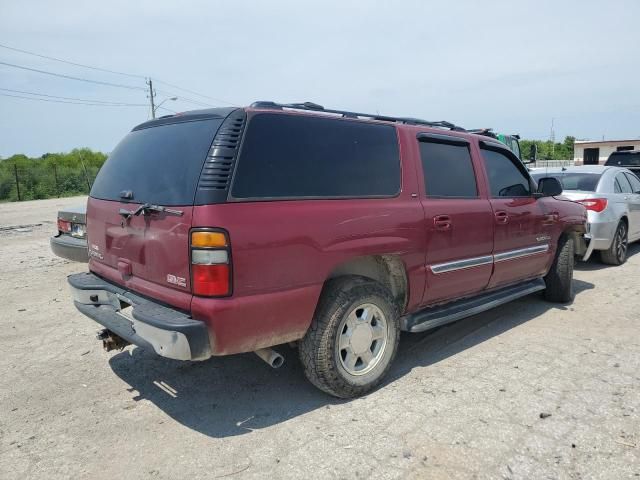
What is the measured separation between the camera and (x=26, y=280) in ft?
23.1

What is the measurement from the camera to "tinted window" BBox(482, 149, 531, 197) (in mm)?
4664

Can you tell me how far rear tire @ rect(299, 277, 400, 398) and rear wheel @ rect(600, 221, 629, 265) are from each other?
5628 mm

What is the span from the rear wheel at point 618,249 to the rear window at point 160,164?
695 centimetres

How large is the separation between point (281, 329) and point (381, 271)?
3.52 ft

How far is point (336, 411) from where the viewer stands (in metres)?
3.30

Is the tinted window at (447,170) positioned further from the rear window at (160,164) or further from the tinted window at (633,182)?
the tinted window at (633,182)

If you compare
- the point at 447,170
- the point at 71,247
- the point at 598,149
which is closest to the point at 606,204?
the point at 447,170

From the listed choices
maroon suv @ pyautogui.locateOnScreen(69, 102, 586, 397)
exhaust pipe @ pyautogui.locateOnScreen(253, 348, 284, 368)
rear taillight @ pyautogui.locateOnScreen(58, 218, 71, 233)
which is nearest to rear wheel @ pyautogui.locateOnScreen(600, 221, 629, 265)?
maroon suv @ pyautogui.locateOnScreen(69, 102, 586, 397)

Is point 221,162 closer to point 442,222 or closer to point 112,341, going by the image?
point 112,341

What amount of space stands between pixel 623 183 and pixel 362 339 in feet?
23.0

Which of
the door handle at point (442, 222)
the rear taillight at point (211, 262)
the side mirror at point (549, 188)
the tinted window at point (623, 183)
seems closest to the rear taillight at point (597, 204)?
the tinted window at point (623, 183)

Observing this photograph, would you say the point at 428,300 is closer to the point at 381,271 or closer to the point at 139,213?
the point at 381,271

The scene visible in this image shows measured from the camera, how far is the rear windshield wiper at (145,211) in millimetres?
2856

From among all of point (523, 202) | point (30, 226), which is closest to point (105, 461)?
point (523, 202)
